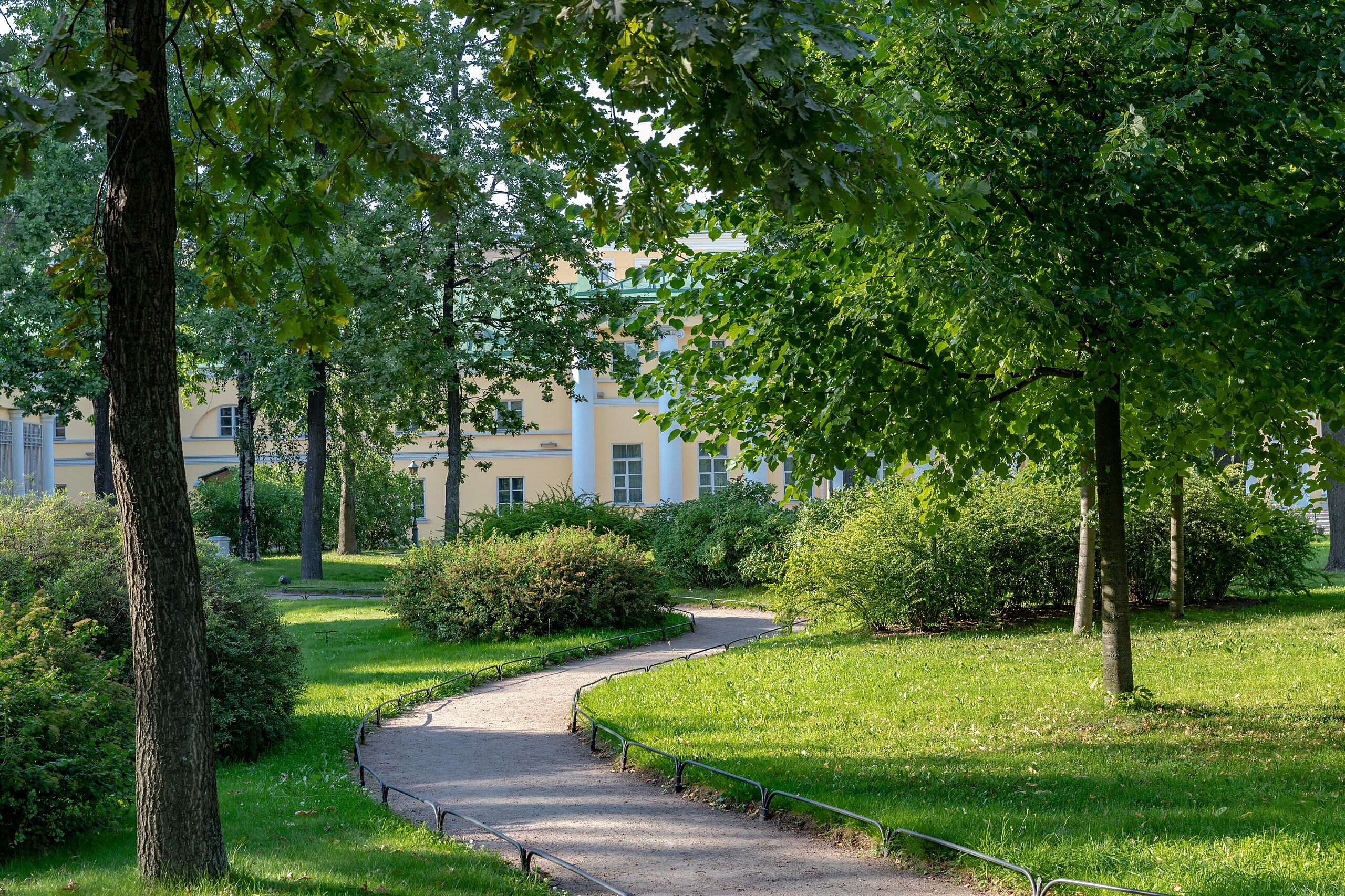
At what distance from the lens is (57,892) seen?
4.97 meters

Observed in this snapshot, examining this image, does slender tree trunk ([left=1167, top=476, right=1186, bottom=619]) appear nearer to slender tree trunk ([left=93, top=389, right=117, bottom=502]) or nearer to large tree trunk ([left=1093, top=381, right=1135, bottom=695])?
large tree trunk ([left=1093, top=381, right=1135, bottom=695])

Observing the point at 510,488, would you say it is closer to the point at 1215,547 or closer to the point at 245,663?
the point at 1215,547

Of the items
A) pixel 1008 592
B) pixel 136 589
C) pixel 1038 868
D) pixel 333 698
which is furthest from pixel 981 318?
pixel 1008 592

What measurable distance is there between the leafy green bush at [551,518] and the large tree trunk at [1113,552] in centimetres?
1267

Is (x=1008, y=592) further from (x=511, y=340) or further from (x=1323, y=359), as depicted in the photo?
(x=511, y=340)

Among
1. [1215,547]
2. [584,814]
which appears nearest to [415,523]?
[1215,547]

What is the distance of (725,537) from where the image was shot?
24391mm

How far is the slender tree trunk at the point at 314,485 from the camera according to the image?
26141mm

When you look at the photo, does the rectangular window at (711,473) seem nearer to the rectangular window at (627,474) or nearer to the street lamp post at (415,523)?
the rectangular window at (627,474)

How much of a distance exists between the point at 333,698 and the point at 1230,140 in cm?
1060

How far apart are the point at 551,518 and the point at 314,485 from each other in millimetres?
7453

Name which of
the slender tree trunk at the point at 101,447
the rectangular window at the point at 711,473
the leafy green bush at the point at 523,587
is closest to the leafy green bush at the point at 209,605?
the leafy green bush at the point at 523,587

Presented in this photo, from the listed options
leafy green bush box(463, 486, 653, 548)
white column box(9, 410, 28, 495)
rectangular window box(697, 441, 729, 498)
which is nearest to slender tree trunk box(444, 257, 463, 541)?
leafy green bush box(463, 486, 653, 548)

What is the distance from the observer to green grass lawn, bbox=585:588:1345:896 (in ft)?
19.0
